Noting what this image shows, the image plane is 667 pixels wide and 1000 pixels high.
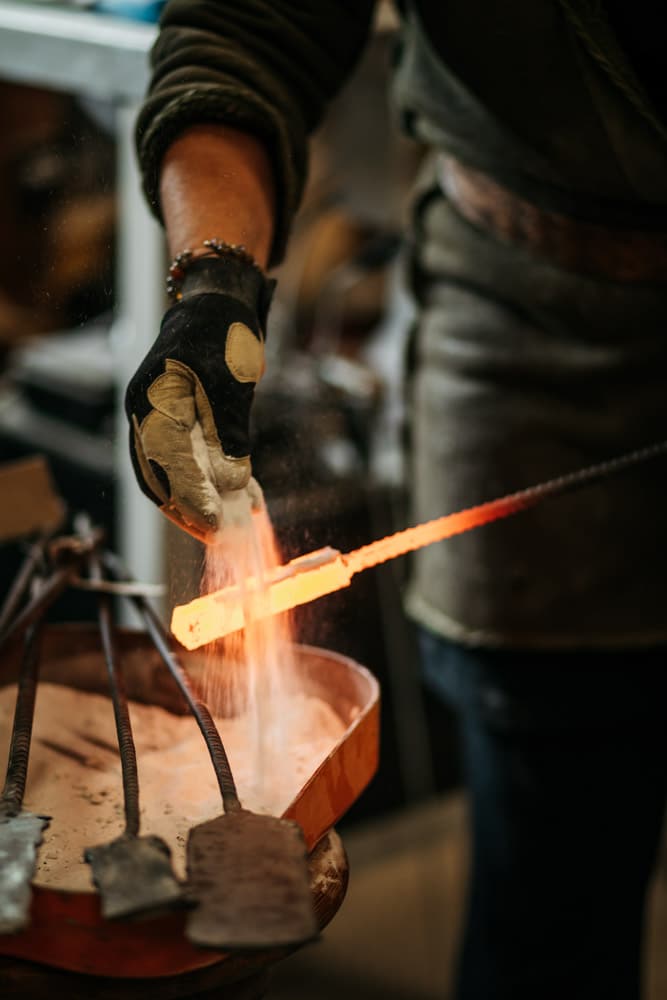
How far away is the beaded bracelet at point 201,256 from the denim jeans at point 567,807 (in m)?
0.54

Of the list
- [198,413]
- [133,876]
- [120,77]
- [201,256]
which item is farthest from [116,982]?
[120,77]

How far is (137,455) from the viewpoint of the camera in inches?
25.6

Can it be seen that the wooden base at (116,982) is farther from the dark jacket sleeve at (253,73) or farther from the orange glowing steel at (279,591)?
the dark jacket sleeve at (253,73)

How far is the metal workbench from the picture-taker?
1113mm

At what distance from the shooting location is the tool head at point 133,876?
0.48m

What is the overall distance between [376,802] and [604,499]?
45.9 inches

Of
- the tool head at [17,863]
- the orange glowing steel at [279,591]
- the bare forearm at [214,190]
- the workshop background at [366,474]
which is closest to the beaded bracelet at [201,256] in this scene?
the bare forearm at [214,190]

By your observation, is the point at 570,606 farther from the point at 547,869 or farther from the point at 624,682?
the point at 547,869

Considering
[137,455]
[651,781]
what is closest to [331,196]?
[651,781]

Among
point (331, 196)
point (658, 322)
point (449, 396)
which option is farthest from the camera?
point (331, 196)

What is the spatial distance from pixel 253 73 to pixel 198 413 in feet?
0.99

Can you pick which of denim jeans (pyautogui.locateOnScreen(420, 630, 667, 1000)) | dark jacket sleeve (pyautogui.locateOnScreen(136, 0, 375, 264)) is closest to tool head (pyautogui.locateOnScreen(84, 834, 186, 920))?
dark jacket sleeve (pyautogui.locateOnScreen(136, 0, 375, 264))

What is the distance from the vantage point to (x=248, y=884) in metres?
0.50

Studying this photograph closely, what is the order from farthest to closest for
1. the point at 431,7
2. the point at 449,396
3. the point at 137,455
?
1. the point at 449,396
2. the point at 431,7
3. the point at 137,455
